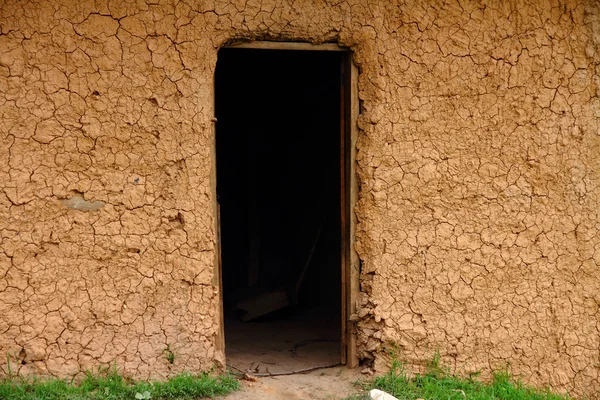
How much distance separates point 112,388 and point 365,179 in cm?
197

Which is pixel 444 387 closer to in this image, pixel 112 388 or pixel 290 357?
pixel 290 357

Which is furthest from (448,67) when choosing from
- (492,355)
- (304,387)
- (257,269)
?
(257,269)

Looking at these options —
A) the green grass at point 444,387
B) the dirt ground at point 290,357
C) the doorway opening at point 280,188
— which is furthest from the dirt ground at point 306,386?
the doorway opening at point 280,188

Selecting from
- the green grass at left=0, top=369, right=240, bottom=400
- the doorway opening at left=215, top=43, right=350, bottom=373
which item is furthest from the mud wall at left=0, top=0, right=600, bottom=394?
the doorway opening at left=215, top=43, right=350, bottom=373

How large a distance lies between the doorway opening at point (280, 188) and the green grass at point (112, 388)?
2.01m

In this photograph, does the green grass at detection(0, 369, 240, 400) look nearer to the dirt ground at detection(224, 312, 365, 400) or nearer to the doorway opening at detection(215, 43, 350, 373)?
the dirt ground at detection(224, 312, 365, 400)

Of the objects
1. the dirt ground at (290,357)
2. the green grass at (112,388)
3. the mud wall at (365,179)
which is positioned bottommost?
the dirt ground at (290,357)

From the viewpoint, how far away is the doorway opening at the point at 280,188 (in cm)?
724

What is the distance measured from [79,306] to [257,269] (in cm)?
345

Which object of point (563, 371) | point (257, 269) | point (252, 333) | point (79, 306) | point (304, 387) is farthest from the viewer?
point (257, 269)

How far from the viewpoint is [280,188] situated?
8.03 m

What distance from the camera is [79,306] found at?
4562 millimetres

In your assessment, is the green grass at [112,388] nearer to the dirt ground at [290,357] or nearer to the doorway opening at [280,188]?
the dirt ground at [290,357]

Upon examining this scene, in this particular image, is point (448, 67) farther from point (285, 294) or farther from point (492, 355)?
point (285, 294)
